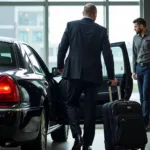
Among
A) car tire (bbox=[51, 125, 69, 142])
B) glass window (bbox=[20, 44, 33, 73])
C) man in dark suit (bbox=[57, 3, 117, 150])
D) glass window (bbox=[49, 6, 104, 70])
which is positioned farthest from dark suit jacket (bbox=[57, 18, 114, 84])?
glass window (bbox=[49, 6, 104, 70])

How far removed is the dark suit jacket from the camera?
191 inches

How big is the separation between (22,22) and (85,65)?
4646 millimetres

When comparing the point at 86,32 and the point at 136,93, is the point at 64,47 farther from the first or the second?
the point at 136,93

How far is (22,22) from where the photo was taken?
30.4 feet

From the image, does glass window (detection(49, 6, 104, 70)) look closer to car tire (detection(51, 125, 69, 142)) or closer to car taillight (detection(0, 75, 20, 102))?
car tire (detection(51, 125, 69, 142))

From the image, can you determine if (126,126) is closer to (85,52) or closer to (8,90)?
(85,52)

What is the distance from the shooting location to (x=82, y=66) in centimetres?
485

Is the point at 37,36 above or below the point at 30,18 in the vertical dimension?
below

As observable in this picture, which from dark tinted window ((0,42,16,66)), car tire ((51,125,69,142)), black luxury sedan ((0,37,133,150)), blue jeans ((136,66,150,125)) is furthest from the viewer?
blue jeans ((136,66,150,125))

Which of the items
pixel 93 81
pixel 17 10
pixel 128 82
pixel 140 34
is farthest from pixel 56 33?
pixel 93 81

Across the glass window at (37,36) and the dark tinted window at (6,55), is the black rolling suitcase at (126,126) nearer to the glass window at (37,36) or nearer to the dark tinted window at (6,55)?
the dark tinted window at (6,55)

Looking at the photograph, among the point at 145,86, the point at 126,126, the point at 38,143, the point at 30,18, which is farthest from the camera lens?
the point at 30,18

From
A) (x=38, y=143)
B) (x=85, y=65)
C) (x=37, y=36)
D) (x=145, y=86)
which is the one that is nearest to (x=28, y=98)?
(x=38, y=143)

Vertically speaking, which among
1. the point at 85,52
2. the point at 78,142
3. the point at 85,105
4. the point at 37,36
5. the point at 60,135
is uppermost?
the point at 37,36
